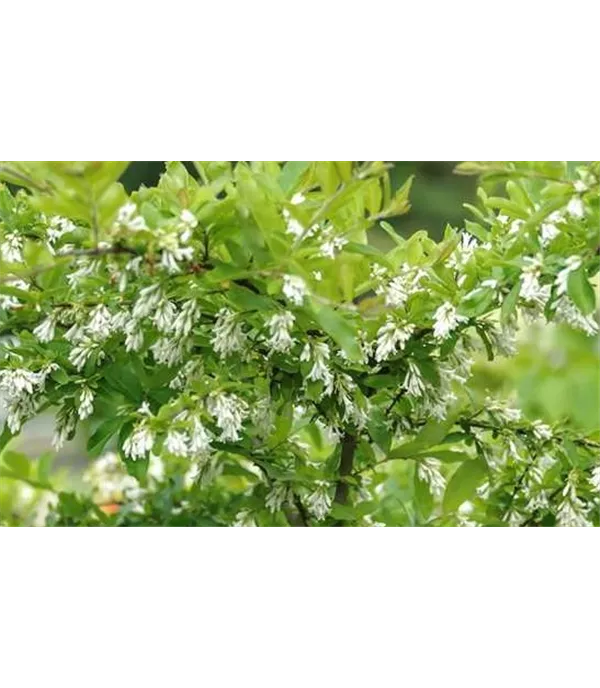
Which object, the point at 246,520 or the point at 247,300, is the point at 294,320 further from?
the point at 246,520

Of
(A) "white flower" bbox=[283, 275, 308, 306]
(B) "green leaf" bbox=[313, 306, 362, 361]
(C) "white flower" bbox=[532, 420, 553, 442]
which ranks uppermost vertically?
(C) "white flower" bbox=[532, 420, 553, 442]

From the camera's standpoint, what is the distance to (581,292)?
5.44 ft

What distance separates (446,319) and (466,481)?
1.37ft

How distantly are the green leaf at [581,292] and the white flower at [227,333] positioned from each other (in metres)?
0.52

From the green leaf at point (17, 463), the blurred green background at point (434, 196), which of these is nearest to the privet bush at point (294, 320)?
the green leaf at point (17, 463)

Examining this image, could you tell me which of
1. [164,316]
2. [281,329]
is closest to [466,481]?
[281,329]

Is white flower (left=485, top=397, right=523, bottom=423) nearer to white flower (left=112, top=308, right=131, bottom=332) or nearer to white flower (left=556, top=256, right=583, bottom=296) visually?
white flower (left=556, top=256, right=583, bottom=296)

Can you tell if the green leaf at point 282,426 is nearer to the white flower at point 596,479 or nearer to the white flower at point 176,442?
the white flower at point 176,442

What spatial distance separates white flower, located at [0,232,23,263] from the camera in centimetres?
190

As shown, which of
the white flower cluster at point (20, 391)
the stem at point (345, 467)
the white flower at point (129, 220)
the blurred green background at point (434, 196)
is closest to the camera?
the white flower at point (129, 220)

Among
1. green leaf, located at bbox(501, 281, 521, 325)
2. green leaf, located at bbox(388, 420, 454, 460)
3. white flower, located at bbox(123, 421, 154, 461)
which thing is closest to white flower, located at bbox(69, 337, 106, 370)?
white flower, located at bbox(123, 421, 154, 461)

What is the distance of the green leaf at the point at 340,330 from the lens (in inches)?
62.3

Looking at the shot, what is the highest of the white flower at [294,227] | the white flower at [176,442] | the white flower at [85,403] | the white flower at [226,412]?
the white flower at [294,227]
